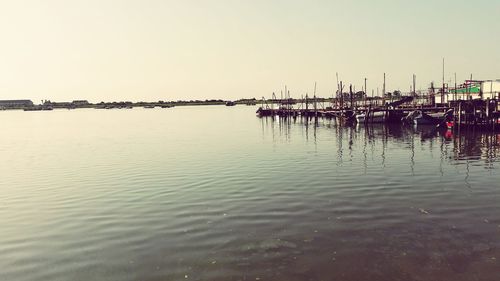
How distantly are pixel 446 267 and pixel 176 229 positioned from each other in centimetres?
887

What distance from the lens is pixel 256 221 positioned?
15.3m

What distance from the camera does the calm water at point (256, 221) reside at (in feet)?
36.2

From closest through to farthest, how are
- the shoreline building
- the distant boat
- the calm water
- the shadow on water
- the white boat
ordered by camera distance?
the shadow on water, the calm water, the shoreline building, the distant boat, the white boat

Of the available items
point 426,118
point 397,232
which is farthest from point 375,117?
point 397,232

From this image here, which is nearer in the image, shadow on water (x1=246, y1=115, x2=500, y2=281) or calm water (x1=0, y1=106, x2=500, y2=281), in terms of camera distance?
shadow on water (x1=246, y1=115, x2=500, y2=281)

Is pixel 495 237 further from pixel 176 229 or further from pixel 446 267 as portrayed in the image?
pixel 176 229

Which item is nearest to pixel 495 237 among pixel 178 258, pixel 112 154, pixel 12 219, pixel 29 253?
pixel 178 258

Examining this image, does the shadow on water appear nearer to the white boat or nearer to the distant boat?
the distant boat

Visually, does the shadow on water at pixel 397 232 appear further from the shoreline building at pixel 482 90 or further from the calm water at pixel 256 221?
the shoreline building at pixel 482 90

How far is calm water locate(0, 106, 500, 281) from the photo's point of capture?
11.0 metres

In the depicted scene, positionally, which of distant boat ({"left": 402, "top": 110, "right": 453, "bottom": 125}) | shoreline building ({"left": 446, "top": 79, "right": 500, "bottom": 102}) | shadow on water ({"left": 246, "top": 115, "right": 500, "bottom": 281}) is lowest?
shadow on water ({"left": 246, "top": 115, "right": 500, "bottom": 281})

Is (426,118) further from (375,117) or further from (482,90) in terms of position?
(482,90)

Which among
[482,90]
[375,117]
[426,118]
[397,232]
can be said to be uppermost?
[482,90]

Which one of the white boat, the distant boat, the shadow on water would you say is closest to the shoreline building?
the distant boat
